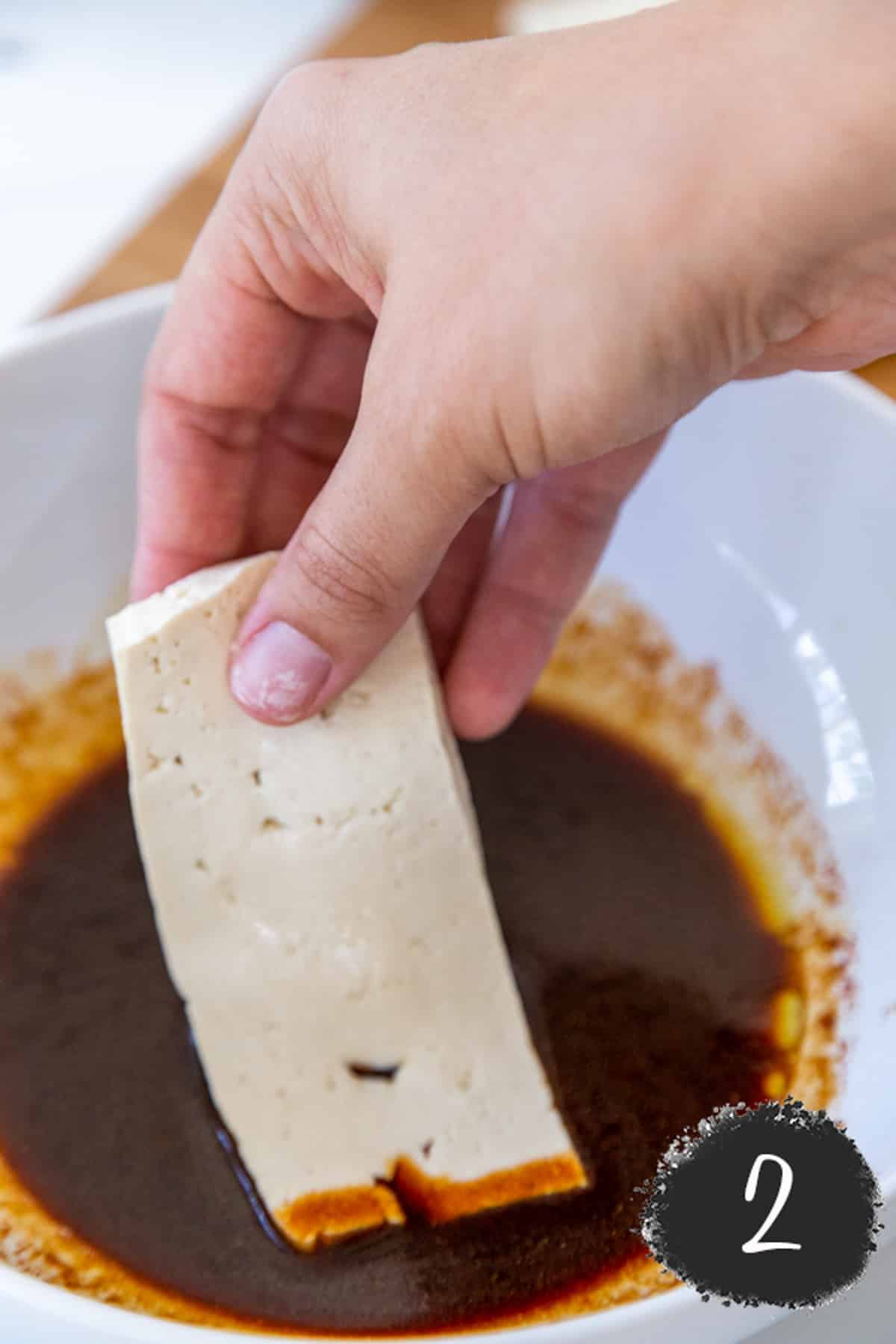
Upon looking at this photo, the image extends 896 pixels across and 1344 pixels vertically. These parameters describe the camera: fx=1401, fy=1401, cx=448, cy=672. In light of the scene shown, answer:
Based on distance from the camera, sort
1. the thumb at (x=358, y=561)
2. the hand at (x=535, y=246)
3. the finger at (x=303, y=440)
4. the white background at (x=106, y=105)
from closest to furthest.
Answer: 1. the hand at (x=535, y=246)
2. the thumb at (x=358, y=561)
3. the finger at (x=303, y=440)
4. the white background at (x=106, y=105)

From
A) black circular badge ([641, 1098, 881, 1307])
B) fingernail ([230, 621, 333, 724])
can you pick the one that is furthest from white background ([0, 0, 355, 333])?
black circular badge ([641, 1098, 881, 1307])

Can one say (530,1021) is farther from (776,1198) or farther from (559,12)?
(559,12)

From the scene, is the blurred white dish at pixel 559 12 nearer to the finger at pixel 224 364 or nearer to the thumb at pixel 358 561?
the finger at pixel 224 364

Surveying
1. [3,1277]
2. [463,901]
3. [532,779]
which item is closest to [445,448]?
[463,901]

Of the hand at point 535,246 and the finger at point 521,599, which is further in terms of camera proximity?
the finger at point 521,599

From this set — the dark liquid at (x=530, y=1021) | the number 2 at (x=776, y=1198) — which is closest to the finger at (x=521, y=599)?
the dark liquid at (x=530, y=1021)

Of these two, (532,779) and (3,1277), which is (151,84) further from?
(3,1277)

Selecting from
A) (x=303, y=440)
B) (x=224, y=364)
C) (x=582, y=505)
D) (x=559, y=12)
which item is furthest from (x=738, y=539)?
(x=559, y=12)
